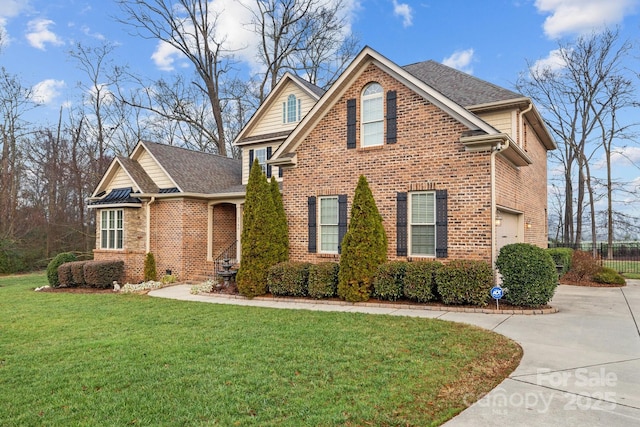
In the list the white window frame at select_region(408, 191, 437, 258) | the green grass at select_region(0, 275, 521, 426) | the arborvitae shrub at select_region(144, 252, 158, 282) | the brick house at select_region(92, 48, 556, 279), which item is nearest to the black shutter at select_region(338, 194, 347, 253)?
the brick house at select_region(92, 48, 556, 279)

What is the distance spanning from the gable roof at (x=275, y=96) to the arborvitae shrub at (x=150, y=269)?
230 inches

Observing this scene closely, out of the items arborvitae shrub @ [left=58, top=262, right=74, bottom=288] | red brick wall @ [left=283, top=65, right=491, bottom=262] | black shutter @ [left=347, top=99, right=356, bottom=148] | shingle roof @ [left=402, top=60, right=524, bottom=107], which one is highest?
shingle roof @ [left=402, top=60, right=524, bottom=107]

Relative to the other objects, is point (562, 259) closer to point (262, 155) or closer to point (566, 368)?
point (566, 368)

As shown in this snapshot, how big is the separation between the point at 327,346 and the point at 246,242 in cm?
598

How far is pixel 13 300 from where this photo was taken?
1141cm

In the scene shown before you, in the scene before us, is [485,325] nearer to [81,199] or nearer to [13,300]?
[13,300]

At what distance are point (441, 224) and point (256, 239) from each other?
4.98m

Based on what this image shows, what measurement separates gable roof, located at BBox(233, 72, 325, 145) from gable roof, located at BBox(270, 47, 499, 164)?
3983 millimetres

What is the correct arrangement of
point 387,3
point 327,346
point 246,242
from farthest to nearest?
point 387,3, point 246,242, point 327,346

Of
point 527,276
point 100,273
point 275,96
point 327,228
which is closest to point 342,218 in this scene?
point 327,228

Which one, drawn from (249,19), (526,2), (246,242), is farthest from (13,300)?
(249,19)

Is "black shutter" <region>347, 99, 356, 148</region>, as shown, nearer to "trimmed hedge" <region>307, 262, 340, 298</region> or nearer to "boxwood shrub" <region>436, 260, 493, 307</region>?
"trimmed hedge" <region>307, 262, 340, 298</region>

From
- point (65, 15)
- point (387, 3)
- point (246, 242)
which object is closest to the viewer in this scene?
point (246, 242)

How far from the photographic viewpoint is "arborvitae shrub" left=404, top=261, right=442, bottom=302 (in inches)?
349
